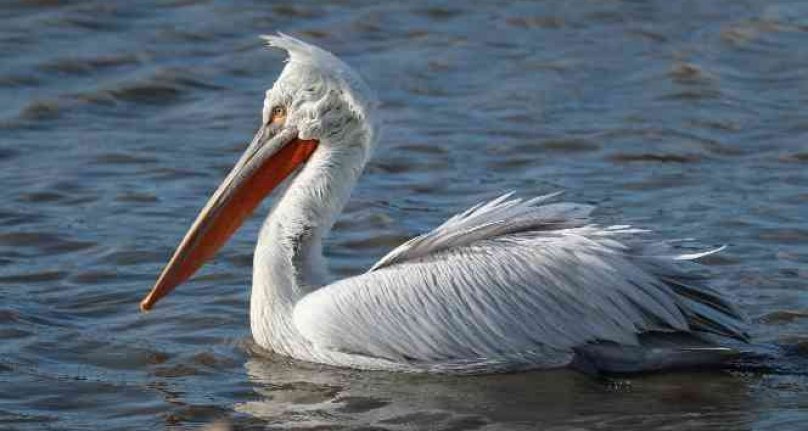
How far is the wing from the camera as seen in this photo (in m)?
6.20

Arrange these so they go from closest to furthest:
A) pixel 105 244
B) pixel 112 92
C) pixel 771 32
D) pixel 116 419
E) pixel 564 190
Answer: pixel 116 419
pixel 105 244
pixel 564 190
pixel 112 92
pixel 771 32

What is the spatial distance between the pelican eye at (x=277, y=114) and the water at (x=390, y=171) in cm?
79

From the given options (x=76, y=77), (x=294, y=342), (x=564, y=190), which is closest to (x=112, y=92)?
(x=76, y=77)

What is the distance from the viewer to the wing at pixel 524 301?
6.20m

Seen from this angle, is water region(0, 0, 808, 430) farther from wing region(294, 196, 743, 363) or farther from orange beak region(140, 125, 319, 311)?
orange beak region(140, 125, 319, 311)

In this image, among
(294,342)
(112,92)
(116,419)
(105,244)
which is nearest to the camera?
(116,419)

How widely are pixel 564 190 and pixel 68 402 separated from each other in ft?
9.77

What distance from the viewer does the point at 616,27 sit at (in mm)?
10859

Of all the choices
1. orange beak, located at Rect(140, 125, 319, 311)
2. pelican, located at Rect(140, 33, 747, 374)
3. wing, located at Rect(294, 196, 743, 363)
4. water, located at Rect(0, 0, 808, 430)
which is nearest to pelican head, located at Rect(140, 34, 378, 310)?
orange beak, located at Rect(140, 125, 319, 311)

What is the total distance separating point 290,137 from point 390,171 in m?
2.01

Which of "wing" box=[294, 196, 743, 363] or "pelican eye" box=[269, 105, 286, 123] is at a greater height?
"pelican eye" box=[269, 105, 286, 123]

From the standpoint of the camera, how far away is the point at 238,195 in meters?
6.76

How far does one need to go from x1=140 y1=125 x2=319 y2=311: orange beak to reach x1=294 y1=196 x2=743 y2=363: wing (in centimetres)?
55

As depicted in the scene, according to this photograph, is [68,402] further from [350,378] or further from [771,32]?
[771,32]
